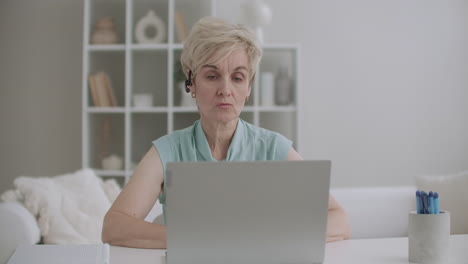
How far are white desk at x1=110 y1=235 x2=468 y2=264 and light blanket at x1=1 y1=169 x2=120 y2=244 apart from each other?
3.90ft

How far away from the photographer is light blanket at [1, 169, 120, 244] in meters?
2.30

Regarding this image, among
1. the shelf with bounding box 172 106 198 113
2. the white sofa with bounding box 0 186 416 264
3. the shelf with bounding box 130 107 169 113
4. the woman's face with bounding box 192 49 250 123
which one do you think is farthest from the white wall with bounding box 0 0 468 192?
the woman's face with bounding box 192 49 250 123

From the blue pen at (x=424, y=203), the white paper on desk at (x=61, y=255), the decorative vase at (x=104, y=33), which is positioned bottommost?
the white paper on desk at (x=61, y=255)

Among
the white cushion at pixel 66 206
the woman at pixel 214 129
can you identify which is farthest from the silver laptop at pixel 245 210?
the white cushion at pixel 66 206

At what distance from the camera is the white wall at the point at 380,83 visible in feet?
13.0

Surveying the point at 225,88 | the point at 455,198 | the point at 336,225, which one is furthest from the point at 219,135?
the point at 455,198

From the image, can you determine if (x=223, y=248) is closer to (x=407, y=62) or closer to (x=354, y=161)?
(x=354, y=161)

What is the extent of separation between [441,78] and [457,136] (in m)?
0.43

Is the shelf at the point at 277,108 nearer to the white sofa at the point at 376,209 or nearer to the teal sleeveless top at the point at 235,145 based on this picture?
the white sofa at the point at 376,209

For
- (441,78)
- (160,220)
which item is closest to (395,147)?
(441,78)

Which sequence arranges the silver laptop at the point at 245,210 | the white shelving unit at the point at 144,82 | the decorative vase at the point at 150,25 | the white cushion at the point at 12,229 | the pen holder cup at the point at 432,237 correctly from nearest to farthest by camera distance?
Answer: the silver laptop at the point at 245,210 < the pen holder cup at the point at 432,237 < the white cushion at the point at 12,229 < the decorative vase at the point at 150,25 < the white shelving unit at the point at 144,82

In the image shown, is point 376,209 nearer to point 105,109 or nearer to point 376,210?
point 376,210

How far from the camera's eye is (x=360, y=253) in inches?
45.5

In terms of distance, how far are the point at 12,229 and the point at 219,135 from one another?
3.19 ft
